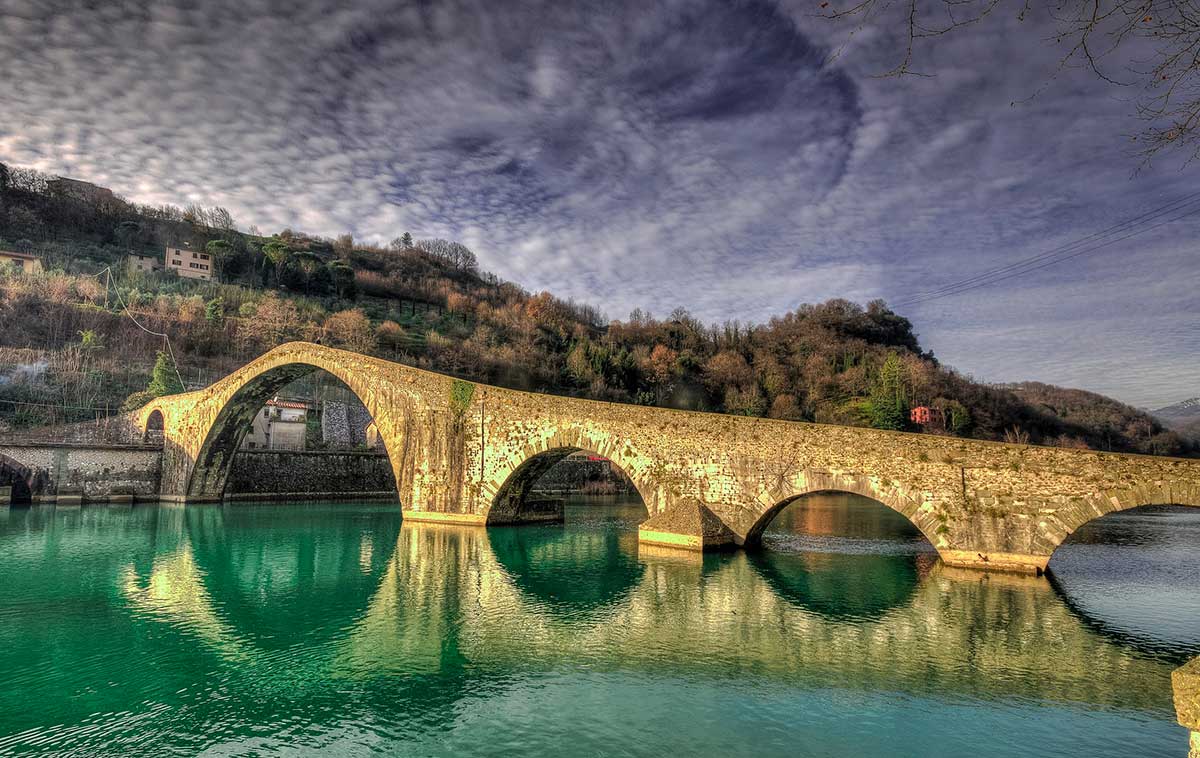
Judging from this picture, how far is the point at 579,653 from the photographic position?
9.43 m

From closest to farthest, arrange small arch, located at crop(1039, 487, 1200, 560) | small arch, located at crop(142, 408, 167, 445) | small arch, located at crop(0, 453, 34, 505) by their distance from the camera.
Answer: small arch, located at crop(1039, 487, 1200, 560), small arch, located at crop(0, 453, 34, 505), small arch, located at crop(142, 408, 167, 445)

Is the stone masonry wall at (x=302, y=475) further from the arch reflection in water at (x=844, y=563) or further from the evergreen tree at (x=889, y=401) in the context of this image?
the evergreen tree at (x=889, y=401)

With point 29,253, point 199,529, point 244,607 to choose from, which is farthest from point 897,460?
point 29,253

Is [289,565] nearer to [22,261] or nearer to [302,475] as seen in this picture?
[302,475]

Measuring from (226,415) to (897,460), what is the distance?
31408 mm

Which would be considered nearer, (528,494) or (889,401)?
(528,494)

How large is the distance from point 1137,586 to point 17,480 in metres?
43.8

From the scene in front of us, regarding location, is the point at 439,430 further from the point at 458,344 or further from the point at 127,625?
the point at 458,344

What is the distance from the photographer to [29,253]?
67.0 m

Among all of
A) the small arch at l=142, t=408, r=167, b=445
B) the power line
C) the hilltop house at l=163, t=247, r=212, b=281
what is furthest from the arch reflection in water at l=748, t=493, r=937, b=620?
the hilltop house at l=163, t=247, r=212, b=281

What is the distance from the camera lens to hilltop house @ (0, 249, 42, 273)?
6138 centimetres

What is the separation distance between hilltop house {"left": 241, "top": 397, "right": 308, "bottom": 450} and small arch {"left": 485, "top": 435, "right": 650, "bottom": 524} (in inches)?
967

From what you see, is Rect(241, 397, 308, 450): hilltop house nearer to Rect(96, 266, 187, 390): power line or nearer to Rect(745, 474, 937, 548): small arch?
Rect(96, 266, 187, 390): power line

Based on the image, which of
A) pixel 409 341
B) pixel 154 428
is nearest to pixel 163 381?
pixel 154 428
